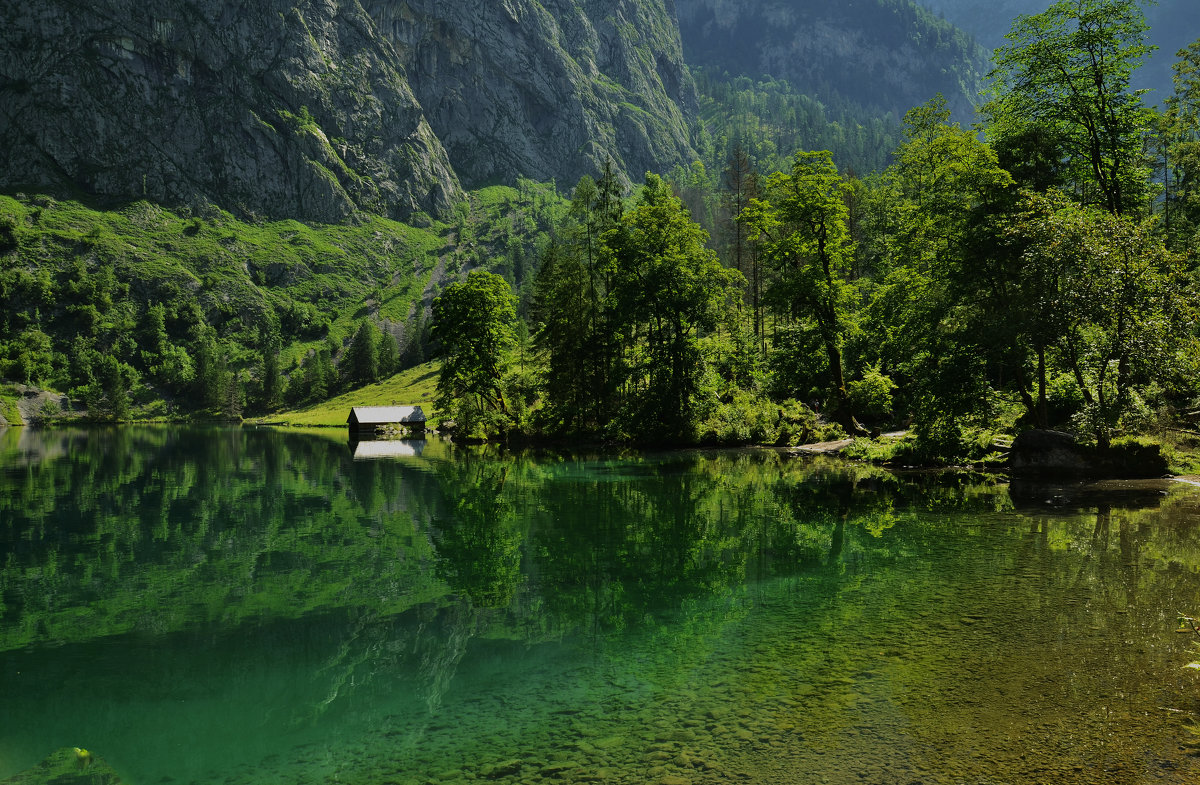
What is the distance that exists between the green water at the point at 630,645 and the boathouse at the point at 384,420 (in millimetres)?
82956

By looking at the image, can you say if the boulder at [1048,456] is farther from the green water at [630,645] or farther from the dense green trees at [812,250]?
the dense green trees at [812,250]

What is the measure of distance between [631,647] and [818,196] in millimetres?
38821

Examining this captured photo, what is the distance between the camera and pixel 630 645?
37.3ft

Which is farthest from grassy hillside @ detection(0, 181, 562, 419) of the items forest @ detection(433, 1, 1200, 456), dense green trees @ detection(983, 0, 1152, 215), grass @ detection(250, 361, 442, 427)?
dense green trees @ detection(983, 0, 1152, 215)

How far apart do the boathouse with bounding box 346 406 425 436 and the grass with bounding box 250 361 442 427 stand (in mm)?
28216

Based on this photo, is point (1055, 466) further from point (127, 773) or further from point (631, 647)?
point (127, 773)

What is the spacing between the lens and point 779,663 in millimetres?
10148

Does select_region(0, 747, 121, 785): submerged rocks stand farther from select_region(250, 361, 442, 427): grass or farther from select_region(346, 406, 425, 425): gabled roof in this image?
select_region(250, 361, 442, 427): grass

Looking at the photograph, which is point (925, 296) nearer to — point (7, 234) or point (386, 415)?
point (386, 415)

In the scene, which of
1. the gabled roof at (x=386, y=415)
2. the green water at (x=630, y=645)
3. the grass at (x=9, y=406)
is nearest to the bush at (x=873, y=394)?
the green water at (x=630, y=645)

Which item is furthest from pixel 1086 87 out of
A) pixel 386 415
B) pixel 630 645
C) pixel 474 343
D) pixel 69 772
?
pixel 386 415

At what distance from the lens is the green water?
769 centimetres

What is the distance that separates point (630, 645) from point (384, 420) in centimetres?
10211

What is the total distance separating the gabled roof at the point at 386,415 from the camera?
106 metres
